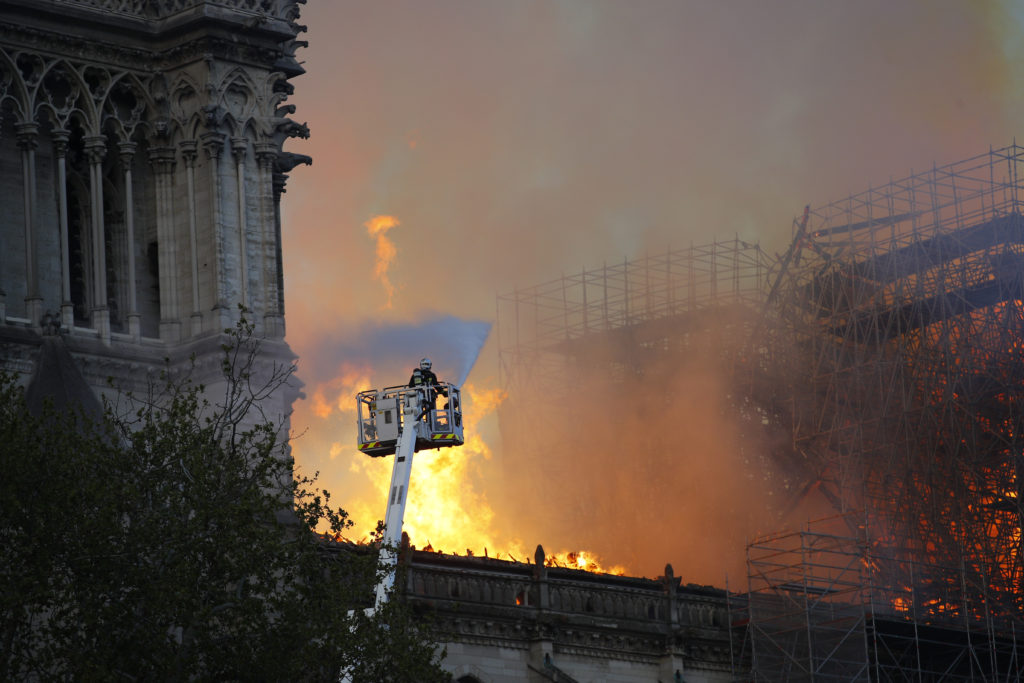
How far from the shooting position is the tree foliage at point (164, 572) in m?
37.4

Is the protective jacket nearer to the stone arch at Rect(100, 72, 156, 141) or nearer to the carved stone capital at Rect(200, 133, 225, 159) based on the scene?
the carved stone capital at Rect(200, 133, 225, 159)

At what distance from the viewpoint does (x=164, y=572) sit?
38.0 m

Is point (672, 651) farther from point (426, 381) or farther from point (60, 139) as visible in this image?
point (60, 139)

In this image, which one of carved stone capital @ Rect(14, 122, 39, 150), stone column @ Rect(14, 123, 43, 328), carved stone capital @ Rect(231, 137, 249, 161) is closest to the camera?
stone column @ Rect(14, 123, 43, 328)

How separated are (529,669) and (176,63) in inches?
735

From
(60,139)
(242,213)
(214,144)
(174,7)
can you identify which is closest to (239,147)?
(214,144)

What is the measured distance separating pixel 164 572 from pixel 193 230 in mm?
21238

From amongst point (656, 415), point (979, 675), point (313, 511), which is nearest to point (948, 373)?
point (979, 675)

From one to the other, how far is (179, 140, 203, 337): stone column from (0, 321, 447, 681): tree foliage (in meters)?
17.0

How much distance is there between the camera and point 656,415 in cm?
7812

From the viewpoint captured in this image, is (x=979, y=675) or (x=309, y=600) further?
(x=979, y=675)

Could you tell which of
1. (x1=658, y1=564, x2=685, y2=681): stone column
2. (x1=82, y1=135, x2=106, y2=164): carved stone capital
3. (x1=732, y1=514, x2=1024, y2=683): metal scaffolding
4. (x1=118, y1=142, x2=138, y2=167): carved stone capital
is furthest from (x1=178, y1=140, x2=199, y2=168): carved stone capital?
(x1=732, y1=514, x2=1024, y2=683): metal scaffolding

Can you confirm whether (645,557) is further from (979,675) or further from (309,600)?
(309,600)

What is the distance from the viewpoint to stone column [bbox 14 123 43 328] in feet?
183
